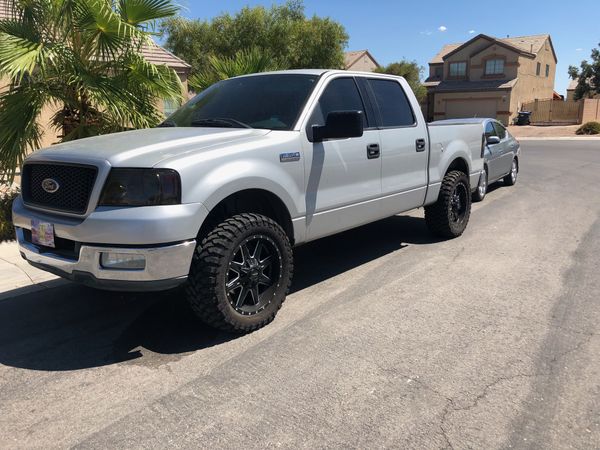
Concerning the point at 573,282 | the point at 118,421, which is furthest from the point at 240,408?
the point at 573,282

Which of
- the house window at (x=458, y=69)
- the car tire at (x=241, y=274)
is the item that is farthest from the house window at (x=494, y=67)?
the car tire at (x=241, y=274)

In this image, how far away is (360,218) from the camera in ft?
16.4

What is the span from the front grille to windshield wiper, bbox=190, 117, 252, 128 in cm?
129

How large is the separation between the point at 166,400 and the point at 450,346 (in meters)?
1.97

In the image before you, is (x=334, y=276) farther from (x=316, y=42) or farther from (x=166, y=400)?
(x=316, y=42)

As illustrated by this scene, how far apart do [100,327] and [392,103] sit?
3.60 metres

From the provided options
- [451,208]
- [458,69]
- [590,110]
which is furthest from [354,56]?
[451,208]

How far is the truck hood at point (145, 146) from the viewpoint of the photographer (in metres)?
3.45

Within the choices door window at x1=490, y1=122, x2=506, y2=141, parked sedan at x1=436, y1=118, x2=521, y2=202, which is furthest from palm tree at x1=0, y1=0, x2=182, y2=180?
door window at x1=490, y1=122, x2=506, y2=141

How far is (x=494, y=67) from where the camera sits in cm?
4456

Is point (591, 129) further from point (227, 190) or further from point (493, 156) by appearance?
point (227, 190)

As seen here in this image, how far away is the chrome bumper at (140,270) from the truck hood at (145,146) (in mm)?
558

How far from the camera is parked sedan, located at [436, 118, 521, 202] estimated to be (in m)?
10.0

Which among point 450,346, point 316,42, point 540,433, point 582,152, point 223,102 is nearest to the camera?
point 540,433
